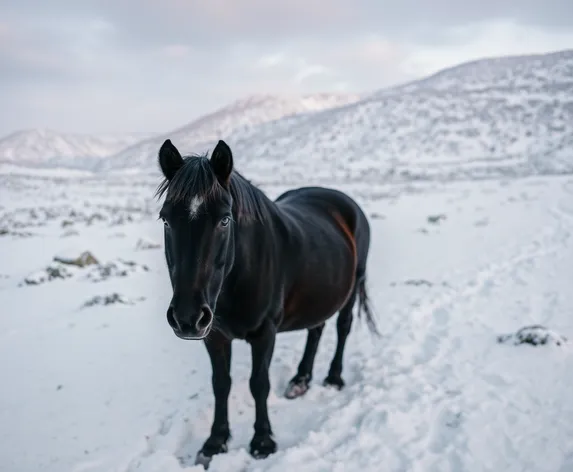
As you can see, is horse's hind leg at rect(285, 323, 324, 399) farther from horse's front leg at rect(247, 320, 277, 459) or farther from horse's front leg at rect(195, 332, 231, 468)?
horse's front leg at rect(195, 332, 231, 468)

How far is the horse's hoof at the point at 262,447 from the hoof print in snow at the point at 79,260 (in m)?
6.74

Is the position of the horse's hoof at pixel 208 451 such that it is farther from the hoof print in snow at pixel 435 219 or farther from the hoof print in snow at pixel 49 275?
the hoof print in snow at pixel 435 219

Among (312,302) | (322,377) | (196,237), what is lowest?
(322,377)

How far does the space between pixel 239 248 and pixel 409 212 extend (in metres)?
13.4

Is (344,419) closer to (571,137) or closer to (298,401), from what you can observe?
(298,401)

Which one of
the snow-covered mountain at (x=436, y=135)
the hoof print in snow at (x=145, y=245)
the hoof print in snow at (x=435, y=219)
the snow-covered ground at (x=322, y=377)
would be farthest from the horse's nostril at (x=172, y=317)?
the snow-covered mountain at (x=436, y=135)

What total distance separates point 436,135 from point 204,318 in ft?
159

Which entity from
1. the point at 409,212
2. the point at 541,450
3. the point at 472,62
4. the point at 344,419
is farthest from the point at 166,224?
the point at 472,62

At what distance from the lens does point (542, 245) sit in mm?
8688

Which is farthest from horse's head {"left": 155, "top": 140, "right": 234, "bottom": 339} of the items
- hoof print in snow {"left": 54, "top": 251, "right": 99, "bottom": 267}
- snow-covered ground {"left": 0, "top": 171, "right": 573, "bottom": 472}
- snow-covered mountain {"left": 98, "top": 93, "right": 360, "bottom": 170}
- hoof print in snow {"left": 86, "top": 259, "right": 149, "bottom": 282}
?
snow-covered mountain {"left": 98, "top": 93, "right": 360, "bottom": 170}

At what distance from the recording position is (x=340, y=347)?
4148 mm

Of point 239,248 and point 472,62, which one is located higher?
point 472,62

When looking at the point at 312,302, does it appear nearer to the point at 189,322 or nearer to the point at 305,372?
the point at 305,372

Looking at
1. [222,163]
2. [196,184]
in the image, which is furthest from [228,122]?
[196,184]
